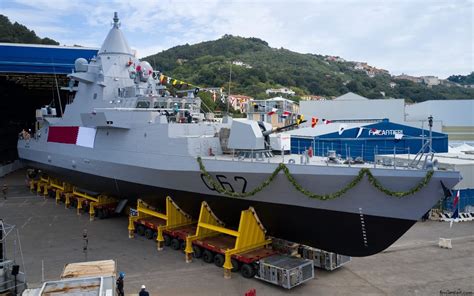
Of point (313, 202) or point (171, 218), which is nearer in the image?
point (313, 202)

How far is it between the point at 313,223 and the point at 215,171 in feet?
10.4

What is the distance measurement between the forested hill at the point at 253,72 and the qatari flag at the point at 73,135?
2597cm

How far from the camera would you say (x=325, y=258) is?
441 inches

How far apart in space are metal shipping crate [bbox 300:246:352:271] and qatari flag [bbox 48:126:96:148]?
33.5ft

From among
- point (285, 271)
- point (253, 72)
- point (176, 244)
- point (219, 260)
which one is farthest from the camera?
point (253, 72)

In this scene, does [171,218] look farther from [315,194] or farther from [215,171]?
[315,194]

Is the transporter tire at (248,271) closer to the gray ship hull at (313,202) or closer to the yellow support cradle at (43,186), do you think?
the gray ship hull at (313,202)

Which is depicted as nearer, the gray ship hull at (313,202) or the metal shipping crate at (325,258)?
the gray ship hull at (313,202)

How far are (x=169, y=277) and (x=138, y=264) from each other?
1545 millimetres

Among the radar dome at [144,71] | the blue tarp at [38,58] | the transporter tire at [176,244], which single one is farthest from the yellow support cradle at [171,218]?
the blue tarp at [38,58]

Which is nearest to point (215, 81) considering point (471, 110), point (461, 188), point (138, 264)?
point (471, 110)

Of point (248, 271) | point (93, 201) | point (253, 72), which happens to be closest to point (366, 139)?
point (93, 201)

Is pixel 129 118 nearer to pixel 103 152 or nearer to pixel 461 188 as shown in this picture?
pixel 103 152

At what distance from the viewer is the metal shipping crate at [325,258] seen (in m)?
11.2
